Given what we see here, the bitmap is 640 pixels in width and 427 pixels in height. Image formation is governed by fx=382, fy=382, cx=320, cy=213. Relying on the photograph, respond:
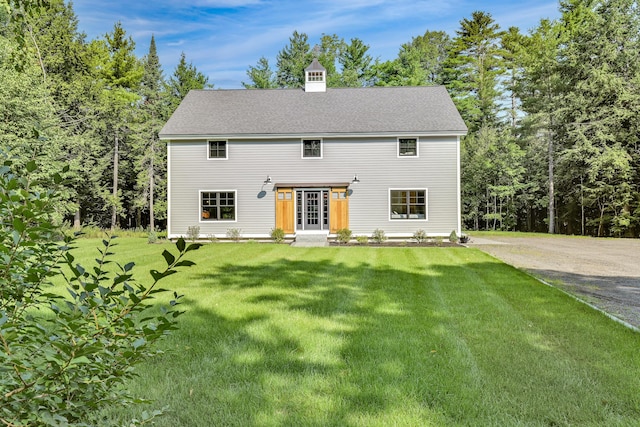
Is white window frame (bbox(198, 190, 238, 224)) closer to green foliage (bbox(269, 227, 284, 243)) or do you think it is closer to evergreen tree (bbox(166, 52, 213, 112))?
green foliage (bbox(269, 227, 284, 243))

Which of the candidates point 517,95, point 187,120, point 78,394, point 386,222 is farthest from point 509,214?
point 78,394

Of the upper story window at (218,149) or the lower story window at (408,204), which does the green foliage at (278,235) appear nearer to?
the upper story window at (218,149)

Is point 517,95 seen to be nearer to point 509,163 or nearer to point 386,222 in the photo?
point 509,163

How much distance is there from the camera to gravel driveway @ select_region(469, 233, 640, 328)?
6179 mm

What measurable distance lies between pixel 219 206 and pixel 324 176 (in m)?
5.13

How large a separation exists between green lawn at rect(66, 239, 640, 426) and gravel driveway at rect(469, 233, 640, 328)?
2.28ft

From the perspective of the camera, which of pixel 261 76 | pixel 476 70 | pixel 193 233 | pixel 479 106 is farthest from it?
pixel 261 76

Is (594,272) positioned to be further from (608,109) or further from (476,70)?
(476,70)

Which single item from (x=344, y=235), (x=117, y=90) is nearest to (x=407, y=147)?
(x=344, y=235)

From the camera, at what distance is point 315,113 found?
1908 centimetres

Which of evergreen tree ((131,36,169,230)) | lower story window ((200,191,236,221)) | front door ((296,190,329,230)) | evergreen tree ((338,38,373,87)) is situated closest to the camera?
front door ((296,190,329,230))

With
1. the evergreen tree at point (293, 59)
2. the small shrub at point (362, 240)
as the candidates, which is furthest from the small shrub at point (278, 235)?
the evergreen tree at point (293, 59)

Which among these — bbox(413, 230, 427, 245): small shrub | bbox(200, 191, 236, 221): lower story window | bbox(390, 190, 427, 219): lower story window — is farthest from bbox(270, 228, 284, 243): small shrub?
bbox(413, 230, 427, 245): small shrub

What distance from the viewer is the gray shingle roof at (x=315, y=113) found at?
17719 millimetres
